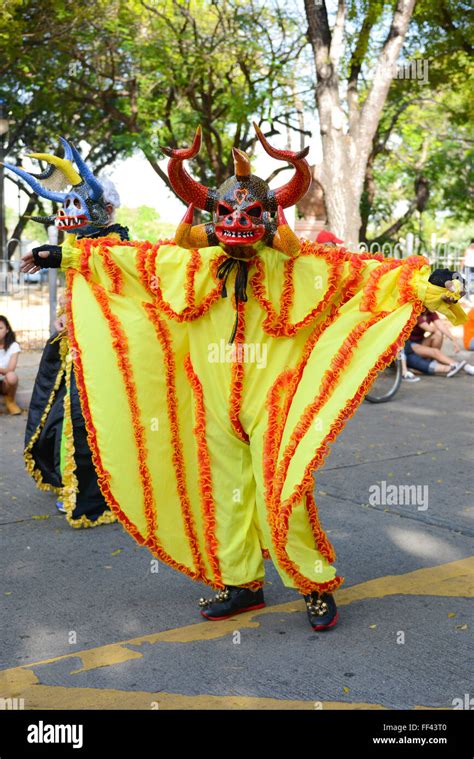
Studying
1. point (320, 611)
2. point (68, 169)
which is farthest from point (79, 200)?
point (320, 611)

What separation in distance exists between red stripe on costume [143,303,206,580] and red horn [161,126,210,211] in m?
0.53

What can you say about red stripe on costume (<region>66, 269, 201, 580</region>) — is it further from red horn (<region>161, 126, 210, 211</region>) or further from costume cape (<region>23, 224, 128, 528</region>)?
costume cape (<region>23, 224, 128, 528</region>)

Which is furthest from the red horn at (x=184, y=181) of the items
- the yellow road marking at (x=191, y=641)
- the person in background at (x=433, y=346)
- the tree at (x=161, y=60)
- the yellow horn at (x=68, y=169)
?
the tree at (x=161, y=60)

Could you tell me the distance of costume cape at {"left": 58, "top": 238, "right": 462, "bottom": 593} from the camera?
11.6 feet

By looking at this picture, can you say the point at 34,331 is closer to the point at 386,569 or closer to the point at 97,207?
the point at 97,207

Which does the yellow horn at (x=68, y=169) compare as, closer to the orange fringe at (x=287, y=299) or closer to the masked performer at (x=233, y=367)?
the masked performer at (x=233, y=367)

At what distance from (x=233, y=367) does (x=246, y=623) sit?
1.11 m

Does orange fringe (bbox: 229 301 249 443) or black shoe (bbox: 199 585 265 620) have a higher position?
orange fringe (bbox: 229 301 249 443)

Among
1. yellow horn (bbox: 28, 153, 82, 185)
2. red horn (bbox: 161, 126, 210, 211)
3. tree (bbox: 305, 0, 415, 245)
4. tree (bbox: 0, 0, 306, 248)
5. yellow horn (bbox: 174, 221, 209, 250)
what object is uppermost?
tree (bbox: 0, 0, 306, 248)

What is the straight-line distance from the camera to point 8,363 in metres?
8.59

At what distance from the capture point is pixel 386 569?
446 centimetres

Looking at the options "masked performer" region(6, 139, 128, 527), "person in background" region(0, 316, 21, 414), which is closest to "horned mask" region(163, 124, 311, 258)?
"masked performer" region(6, 139, 128, 527)

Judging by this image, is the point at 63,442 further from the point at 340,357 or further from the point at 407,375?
the point at 407,375

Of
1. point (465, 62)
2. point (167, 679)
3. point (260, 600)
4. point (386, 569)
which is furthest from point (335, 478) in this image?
point (465, 62)
